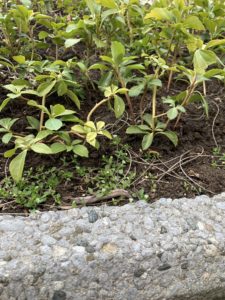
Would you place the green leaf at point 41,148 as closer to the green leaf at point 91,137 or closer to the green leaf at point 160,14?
the green leaf at point 91,137

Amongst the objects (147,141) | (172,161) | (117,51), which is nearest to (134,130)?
(147,141)

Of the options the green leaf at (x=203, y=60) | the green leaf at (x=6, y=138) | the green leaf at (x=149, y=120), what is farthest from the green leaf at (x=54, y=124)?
the green leaf at (x=203, y=60)

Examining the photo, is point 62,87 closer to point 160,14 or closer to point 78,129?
point 78,129

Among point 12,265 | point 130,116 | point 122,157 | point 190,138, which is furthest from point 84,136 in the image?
point 12,265

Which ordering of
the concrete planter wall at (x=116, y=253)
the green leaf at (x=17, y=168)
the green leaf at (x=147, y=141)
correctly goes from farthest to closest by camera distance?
1. the green leaf at (x=147, y=141)
2. the green leaf at (x=17, y=168)
3. the concrete planter wall at (x=116, y=253)

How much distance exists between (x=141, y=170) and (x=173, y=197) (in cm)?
16

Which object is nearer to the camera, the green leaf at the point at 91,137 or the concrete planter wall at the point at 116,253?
the concrete planter wall at the point at 116,253

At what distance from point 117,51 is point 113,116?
0.28m

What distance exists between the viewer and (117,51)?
166cm

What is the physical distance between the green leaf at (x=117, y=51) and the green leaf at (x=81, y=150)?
348 millimetres

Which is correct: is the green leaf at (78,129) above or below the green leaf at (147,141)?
above

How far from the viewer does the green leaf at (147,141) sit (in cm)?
162

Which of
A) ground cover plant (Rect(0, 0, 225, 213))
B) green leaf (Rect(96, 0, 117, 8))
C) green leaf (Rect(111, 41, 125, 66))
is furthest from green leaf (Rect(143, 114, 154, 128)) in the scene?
green leaf (Rect(96, 0, 117, 8))

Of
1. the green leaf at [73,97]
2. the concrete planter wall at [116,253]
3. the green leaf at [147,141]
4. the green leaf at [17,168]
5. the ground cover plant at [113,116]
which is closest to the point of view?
the concrete planter wall at [116,253]
